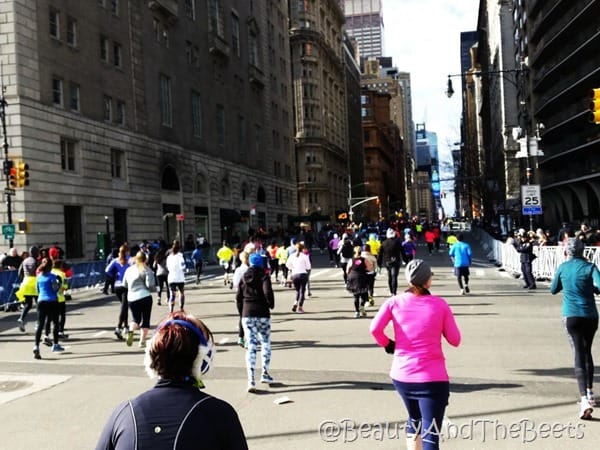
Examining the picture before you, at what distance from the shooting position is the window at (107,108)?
36.6m

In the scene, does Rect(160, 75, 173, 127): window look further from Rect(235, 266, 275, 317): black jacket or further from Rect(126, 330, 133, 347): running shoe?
Rect(235, 266, 275, 317): black jacket

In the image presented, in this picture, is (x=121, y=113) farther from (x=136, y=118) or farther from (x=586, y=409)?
(x=586, y=409)

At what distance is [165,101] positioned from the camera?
150 ft

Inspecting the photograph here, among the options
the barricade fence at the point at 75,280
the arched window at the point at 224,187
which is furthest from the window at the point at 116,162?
the arched window at the point at 224,187

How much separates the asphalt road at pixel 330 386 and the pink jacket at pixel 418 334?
1.44 metres

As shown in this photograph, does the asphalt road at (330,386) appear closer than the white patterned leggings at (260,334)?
Yes

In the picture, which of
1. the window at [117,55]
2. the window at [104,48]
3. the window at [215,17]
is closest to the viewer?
the window at [104,48]

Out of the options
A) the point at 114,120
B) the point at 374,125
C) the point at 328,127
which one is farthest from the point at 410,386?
the point at 374,125

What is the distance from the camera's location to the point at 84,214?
1335 inches

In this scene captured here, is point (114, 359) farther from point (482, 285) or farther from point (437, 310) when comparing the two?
point (482, 285)

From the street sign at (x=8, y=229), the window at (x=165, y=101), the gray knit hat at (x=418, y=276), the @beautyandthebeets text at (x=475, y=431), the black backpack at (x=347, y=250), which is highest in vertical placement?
the window at (x=165, y=101)

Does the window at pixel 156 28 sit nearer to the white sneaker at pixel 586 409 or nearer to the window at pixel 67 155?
the window at pixel 67 155

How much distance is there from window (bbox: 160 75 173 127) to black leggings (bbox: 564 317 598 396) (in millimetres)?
40380

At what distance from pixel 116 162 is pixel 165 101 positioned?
9.15 m
